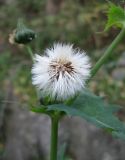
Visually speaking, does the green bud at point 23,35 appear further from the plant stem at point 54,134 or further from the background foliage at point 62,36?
the background foliage at point 62,36

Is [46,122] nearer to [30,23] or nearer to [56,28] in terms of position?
[56,28]

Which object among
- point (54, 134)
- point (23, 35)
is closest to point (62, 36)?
point (23, 35)

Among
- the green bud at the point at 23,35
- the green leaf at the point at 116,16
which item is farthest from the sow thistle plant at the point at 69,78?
the green bud at the point at 23,35

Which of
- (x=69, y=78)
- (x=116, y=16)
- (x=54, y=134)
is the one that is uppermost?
(x=116, y=16)

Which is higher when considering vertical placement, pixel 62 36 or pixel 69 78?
pixel 62 36

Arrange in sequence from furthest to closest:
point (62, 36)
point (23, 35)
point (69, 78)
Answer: point (62, 36), point (23, 35), point (69, 78)

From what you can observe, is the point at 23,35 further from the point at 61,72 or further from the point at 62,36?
the point at 62,36

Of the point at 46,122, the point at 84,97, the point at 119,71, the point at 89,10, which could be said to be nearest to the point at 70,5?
the point at 89,10
